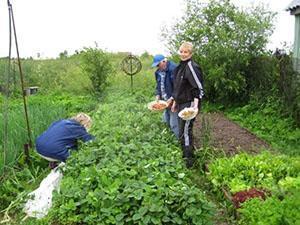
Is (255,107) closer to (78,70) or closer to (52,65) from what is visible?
(78,70)

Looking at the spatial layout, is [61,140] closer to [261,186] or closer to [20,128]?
[20,128]

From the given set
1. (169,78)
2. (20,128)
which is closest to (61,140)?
(20,128)

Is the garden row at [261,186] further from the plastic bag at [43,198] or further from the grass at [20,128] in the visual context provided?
the grass at [20,128]

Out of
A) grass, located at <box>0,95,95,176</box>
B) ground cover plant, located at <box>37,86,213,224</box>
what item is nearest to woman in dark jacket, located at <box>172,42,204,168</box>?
ground cover plant, located at <box>37,86,213,224</box>

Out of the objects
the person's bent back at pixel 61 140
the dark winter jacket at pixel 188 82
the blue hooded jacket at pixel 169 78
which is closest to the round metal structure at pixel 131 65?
the blue hooded jacket at pixel 169 78

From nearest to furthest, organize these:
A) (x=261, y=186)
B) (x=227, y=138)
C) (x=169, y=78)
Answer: (x=261, y=186)
(x=169, y=78)
(x=227, y=138)

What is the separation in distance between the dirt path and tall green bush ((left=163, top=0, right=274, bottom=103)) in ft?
9.17

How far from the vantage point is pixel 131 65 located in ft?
52.2

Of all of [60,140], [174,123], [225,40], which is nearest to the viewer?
[60,140]

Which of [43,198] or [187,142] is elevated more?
[187,142]

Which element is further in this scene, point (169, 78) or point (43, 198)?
point (169, 78)

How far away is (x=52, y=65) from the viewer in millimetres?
22141

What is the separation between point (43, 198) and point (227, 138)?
3.76m

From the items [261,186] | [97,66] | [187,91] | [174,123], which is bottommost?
[261,186]
